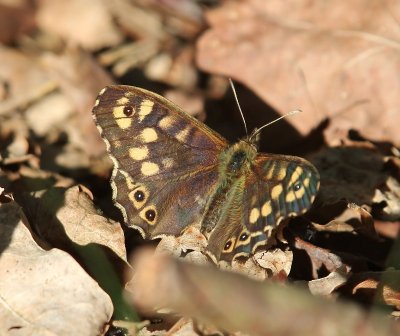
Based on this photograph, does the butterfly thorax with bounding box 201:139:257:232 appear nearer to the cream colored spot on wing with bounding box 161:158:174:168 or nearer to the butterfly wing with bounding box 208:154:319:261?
the butterfly wing with bounding box 208:154:319:261

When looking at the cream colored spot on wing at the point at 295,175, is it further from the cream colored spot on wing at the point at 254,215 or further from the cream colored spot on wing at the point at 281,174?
the cream colored spot on wing at the point at 254,215

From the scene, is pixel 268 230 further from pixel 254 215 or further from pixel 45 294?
pixel 45 294

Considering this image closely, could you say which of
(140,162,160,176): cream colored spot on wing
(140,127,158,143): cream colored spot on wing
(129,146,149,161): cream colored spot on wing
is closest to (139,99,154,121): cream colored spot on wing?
(140,127,158,143): cream colored spot on wing

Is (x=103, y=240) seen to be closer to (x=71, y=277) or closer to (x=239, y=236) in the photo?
(x=71, y=277)

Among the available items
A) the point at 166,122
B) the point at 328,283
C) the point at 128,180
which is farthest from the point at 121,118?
the point at 328,283

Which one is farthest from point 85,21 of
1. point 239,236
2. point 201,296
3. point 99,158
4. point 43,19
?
point 201,296

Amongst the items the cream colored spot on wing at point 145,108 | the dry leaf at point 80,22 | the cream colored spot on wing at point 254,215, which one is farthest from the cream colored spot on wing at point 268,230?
the dry leaf at point 80,22

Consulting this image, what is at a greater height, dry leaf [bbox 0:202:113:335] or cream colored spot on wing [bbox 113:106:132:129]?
cream colored spot on wing [bbox 113:106:132:129]
